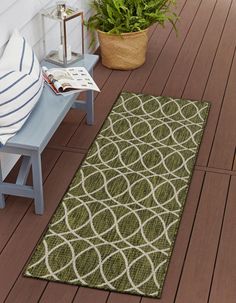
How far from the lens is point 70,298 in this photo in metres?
2.70

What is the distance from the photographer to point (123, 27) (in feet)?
14.4

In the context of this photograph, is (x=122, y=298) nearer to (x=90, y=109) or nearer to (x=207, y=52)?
(x=90, y=109)

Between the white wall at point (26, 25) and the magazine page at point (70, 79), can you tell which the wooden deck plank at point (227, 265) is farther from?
the white wall at point (26, 25)

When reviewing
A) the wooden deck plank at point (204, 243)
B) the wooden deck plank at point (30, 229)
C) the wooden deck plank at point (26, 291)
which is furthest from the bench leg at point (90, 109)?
the wooden deck plank at point (26, 291)

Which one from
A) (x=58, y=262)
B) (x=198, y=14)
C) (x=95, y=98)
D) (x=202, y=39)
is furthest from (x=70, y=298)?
(x=198, y=14)

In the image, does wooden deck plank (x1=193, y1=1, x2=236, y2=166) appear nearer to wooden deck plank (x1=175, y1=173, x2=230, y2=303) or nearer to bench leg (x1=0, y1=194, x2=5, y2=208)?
wooden deck plank (x1=175, y1=173, x2=230, y2=303)

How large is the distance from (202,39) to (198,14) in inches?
21.5

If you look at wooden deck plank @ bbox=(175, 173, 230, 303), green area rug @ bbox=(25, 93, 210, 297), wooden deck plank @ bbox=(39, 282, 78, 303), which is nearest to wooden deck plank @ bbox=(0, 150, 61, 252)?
green area rug @ bbox=(25, 93, 210, 297)

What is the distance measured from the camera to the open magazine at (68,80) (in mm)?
3365

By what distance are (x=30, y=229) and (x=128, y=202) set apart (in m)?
0.51

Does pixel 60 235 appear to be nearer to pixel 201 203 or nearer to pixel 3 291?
pixel 3 291

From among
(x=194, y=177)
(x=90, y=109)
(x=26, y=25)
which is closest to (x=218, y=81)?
(x=90, y=109)

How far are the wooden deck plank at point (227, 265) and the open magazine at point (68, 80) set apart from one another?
3.17 ft

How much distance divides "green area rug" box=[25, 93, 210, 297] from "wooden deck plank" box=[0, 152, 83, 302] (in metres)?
0.05
